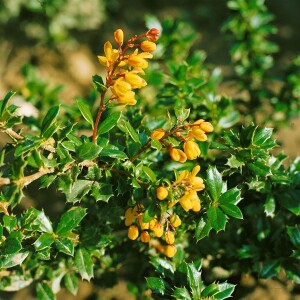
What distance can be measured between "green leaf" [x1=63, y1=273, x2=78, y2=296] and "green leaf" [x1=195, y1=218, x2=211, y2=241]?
0.66 m

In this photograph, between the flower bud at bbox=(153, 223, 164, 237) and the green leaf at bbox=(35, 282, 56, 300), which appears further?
the green leaf at bbox=(35, 282, 56, 300)

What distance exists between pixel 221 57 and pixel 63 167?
278 cm

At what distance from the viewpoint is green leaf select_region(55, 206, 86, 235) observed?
1.37m

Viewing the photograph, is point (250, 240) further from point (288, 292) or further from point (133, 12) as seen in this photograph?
point (133, 12)

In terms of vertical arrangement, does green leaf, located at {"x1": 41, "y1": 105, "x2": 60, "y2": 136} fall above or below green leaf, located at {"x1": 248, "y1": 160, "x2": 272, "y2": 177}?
above

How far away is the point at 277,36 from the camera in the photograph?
12.4ft

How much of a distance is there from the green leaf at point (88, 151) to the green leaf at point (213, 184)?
368mm

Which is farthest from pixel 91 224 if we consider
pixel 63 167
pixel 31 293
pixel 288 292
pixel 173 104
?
pixel 288 292

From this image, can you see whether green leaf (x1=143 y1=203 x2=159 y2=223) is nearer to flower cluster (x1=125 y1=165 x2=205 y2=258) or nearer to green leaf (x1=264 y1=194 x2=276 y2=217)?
flower cluster (x1=125 y1=165 x2=205 y2=258)

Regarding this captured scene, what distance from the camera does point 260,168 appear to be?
1.38 metres

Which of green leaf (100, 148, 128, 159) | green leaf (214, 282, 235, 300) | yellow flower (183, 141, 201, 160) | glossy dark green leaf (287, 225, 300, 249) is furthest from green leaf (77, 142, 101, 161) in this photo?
glossy dark green leaf (287, 225, 300, 249)

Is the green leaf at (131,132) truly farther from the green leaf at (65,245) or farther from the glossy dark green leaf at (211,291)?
the glossy dark green leaf at (211,291)

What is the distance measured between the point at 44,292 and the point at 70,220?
0.48 meters

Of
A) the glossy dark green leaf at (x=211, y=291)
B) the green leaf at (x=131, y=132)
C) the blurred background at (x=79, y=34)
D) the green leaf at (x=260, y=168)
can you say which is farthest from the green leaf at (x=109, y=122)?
the blurred background at (x=79, y=34)
